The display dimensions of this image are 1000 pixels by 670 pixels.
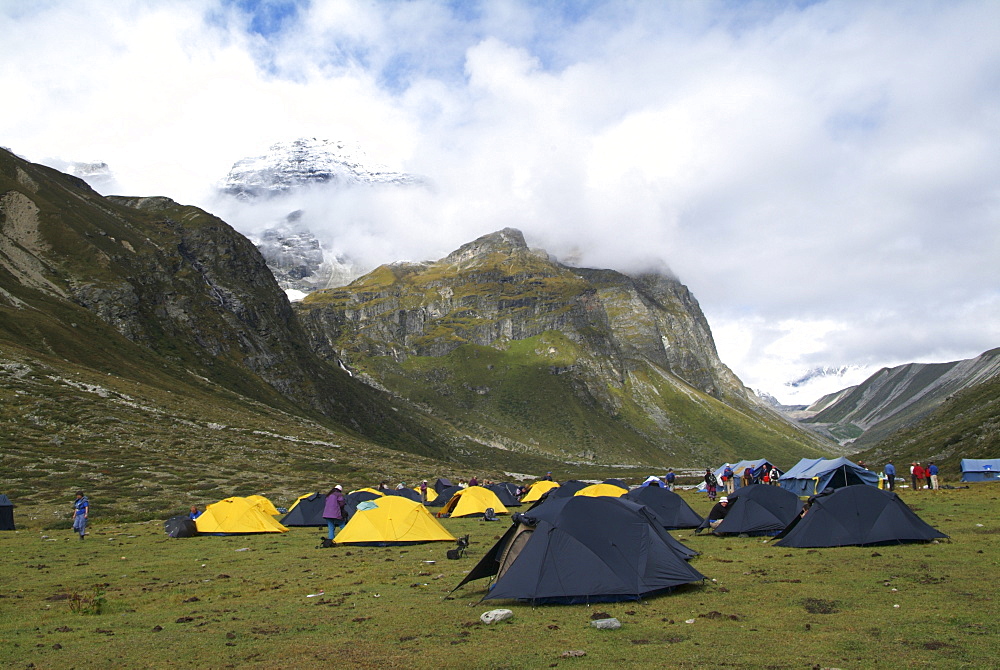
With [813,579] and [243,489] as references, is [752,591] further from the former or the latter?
[243,489]

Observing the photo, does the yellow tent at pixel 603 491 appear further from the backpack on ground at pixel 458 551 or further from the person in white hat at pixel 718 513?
the backpack on ground at pixel 458 551

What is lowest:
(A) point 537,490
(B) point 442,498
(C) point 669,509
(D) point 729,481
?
(B) point 442,498

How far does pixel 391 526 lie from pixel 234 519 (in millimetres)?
10601

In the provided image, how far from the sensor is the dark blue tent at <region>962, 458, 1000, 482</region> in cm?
5444

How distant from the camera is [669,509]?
32.5 metres

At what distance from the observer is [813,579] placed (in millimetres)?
16266

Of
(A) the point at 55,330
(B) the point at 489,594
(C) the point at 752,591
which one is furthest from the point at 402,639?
(A) the point at 55,330

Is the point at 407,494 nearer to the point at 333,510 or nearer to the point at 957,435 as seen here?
the point at 333,510

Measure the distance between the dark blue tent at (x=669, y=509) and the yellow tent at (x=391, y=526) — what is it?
33.6 ft

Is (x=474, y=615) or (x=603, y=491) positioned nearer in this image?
(x=474, y=615)

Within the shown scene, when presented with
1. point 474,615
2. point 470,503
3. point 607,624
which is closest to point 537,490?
point 470,503

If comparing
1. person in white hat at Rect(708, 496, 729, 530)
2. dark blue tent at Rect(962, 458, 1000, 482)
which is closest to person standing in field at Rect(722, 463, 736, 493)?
dark blue tent at Rect(962, 458, 1000, 482)

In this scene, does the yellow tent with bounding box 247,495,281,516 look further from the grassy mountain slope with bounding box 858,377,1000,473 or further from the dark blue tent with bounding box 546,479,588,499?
the grassy mountain slope with bounding box 858,377,1000,473

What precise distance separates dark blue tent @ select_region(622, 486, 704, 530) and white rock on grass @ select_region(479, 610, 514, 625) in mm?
19111
